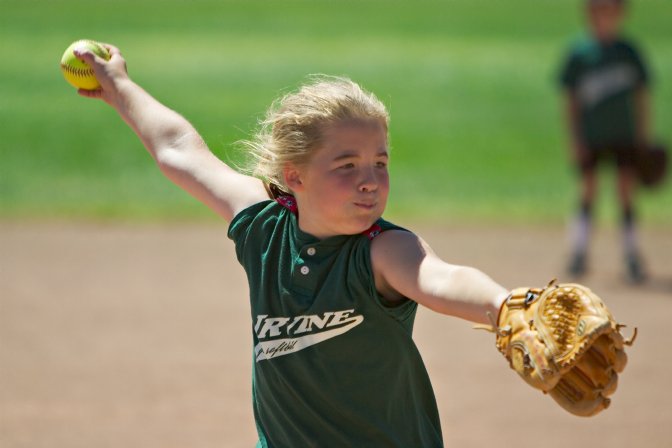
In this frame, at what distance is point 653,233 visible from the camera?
1027cm

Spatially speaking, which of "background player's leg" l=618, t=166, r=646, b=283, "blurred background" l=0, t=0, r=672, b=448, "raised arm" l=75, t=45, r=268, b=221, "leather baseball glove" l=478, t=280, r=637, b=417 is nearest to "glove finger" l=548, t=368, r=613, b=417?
"leather baseball glove" l=478, t=280, r=637, b=417

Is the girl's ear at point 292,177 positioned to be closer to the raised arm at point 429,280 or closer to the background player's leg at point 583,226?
the raised arm at point 429,280

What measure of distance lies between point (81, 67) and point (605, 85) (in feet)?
20.1

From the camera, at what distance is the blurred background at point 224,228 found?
5.47 metres

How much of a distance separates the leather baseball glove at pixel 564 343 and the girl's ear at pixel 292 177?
0.74m

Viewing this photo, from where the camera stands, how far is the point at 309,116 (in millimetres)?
2604

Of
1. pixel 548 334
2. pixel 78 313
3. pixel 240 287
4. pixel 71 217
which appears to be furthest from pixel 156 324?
pixel 548 334

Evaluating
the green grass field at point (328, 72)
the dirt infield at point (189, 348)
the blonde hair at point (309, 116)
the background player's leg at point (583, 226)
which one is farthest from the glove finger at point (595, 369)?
the background player's leg at point (583, 226)

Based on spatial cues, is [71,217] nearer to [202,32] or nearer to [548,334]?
[548,334]

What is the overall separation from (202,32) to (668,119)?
43.1 ft

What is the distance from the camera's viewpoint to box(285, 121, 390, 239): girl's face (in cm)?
251

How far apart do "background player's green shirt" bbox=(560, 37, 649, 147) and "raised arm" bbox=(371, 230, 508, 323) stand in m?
6.29

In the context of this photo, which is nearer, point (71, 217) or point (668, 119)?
point (71, 217)

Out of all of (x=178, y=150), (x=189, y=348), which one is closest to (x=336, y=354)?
(x=178, y=150)
